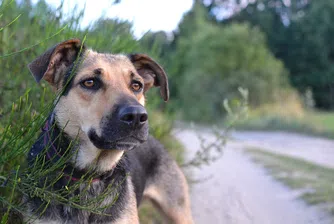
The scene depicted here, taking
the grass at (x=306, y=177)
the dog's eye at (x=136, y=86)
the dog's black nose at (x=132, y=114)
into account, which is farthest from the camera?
the grass at (x=306, y=177)

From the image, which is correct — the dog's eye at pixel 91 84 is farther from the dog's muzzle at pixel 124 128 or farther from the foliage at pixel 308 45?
the foliage at pixel 308 45

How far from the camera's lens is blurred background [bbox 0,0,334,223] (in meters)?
4.93

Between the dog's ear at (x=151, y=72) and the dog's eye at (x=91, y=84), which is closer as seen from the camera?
the dog's eye at (x=91, y=84)

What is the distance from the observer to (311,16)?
48.9 meters

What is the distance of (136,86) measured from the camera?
3957 mm

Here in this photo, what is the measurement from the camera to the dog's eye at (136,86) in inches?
154

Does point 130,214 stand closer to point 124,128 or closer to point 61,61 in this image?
point 124,128

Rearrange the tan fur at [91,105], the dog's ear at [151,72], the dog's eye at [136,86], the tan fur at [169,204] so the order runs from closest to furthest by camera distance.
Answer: the tan fur at [91,105] < the dog's eye at [136,86] < the dog's ear at [151,72] < the tan fur at [169,204]

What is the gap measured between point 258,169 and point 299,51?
4268 cm

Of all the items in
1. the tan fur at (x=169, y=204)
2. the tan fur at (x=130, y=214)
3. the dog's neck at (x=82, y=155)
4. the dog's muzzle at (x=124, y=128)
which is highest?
the dog's muzzle at (x=124, y=128)

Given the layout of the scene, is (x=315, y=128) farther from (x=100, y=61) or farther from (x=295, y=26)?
(x=295, y=26)

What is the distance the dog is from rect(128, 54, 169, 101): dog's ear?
0.02m

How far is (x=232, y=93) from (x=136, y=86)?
26764 mm

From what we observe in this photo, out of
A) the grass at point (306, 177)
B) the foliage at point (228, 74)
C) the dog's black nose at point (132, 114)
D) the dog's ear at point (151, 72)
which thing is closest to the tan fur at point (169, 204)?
the dog's ear at point (151, 72)
